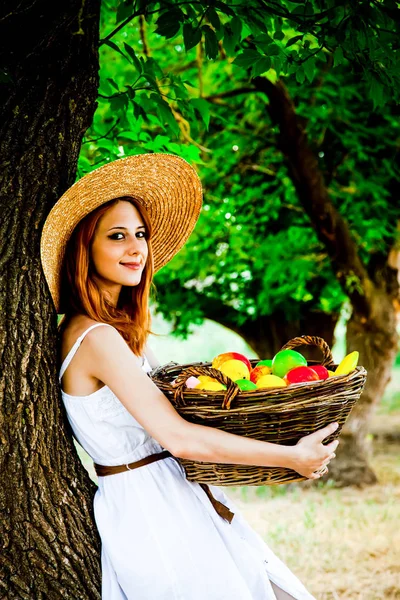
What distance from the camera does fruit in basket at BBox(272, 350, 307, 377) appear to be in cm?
215

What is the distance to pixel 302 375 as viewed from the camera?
78.0 inches

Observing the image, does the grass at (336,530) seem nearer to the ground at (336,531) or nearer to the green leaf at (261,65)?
the ground at (336,531)

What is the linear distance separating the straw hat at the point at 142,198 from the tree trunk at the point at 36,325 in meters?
0.06

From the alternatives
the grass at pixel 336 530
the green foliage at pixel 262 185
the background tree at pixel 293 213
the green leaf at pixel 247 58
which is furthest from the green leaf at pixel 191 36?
the background tree at pixel 293 213

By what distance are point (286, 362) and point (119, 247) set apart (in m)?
0.67

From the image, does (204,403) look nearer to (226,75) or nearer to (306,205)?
(306,205)

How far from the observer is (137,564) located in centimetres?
204

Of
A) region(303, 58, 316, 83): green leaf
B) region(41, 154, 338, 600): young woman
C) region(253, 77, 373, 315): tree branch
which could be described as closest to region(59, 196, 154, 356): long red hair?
region(41, 154, 338, 600): young woman

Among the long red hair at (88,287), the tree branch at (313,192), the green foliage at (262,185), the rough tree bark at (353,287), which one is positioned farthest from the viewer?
the green foliage at (262,185)

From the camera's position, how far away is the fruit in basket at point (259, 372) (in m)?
2.22

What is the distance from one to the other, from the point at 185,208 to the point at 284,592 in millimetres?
1434

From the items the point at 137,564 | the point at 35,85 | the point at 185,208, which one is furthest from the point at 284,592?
the point at 35,85

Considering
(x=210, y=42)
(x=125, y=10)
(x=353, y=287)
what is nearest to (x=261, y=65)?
(x=210, y=42)

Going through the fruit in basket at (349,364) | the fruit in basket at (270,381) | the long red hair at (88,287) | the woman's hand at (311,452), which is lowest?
the woman's hand at (311,452)
